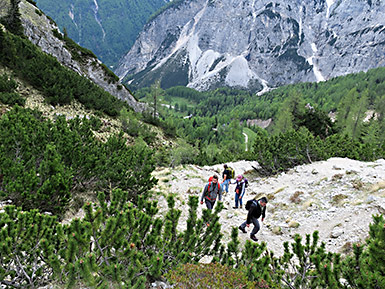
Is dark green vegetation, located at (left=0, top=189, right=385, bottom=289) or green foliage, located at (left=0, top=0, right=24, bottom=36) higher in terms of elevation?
green foliage, located at (left=0, top=0, right=24, bottom=36)

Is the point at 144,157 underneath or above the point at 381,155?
underneath

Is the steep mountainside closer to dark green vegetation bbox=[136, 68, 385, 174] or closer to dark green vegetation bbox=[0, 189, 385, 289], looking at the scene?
dark green vegetation bbox=[136, 68, 385, 174]

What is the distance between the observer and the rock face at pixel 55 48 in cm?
3019

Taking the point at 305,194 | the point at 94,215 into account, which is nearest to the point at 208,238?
the point at 94,215

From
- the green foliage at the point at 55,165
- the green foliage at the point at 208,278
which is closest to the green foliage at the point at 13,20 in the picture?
the green foliage at the point at 55,165

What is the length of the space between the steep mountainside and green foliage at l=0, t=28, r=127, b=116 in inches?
255

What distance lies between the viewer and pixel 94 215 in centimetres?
397

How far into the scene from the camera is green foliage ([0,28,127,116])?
21375 millimetres

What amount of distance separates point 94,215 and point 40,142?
661cm

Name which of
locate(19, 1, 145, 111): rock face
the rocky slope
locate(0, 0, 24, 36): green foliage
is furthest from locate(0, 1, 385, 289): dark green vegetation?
locate(19, 1, 145, 111): rock face

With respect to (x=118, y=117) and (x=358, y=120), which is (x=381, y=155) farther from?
(x=358, y=120)

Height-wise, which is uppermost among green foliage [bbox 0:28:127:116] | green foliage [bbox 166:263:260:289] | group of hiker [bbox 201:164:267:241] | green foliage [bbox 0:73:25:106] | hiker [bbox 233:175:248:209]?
green foliage [bbox 0:28:127:116]

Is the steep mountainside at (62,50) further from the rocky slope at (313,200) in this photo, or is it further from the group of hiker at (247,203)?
the group of hiker at (247,203)

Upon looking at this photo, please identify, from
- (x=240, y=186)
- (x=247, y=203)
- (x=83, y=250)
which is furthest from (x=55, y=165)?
(x=240, y=186)
